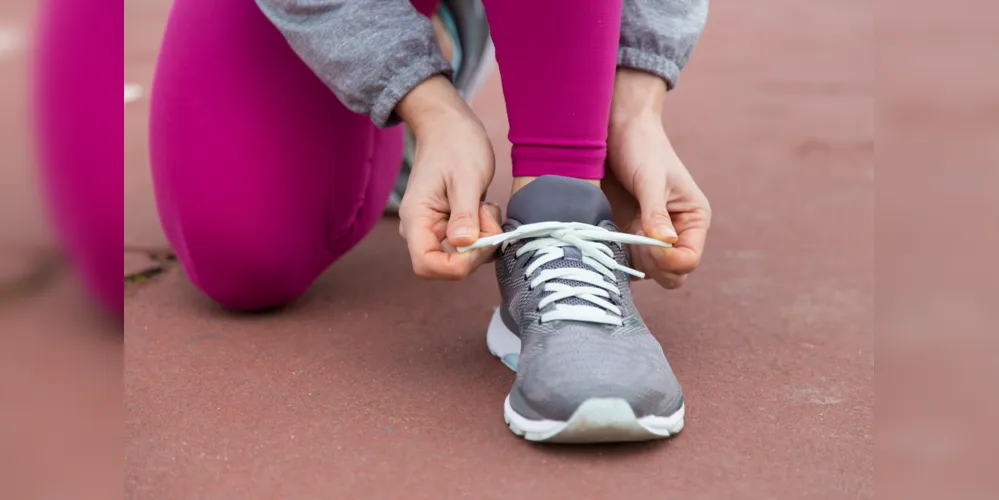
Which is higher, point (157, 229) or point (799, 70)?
point (157, 229)

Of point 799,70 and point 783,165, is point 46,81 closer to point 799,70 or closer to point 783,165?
point 783,165

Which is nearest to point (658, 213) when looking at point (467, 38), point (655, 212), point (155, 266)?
point (655, 212)

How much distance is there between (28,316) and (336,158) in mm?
959

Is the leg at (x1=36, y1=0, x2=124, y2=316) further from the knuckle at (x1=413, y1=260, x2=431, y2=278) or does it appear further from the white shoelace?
the white shoelace

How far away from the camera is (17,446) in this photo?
0.81 ft

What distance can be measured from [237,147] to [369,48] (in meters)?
0.27

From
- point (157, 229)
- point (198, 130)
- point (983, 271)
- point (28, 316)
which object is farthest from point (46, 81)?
point (157, 229)

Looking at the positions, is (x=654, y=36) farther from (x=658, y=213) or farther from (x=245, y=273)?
(x=245, y=273)

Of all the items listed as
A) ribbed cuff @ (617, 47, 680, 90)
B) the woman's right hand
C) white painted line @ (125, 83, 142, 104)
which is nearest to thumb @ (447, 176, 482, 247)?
the woman's right hand

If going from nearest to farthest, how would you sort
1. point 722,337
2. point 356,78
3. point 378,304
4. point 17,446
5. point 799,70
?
point 17,446 → point 356,78 → point 722,337 → point 378,304 → point 799,70

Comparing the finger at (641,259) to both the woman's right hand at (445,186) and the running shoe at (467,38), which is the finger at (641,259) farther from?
the running shoe at (467,38)

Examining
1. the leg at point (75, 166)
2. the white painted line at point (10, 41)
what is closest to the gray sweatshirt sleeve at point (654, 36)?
the leg at point (75, 166)

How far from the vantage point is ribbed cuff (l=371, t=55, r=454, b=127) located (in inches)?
37.3

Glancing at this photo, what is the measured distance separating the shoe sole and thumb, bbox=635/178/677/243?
17cm
